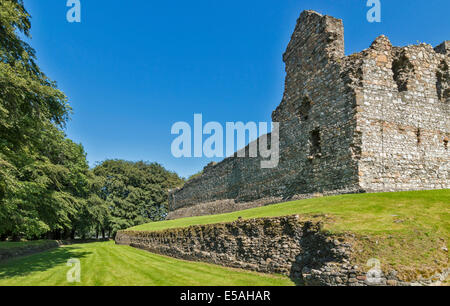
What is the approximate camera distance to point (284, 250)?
7723 millimetres

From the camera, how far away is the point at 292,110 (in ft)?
54.5

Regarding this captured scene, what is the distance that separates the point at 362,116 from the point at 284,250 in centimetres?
747

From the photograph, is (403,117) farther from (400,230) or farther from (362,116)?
(400,230)

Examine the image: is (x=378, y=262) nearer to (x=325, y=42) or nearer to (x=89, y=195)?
(x=325, y=42)

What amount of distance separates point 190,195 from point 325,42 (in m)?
24.2

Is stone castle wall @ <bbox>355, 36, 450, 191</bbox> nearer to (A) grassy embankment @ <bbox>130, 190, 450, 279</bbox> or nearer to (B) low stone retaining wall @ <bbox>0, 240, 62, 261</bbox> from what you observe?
(A) grassy embankment @ <bbox>130, 190, 450, 279</bbox>

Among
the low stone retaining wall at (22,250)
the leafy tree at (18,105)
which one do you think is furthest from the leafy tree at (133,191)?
the leafy tree at (18,105)

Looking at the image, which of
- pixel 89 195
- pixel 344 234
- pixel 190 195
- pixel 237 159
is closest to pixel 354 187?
pixel 344 234

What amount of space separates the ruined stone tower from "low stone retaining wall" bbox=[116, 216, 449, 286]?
512 cm

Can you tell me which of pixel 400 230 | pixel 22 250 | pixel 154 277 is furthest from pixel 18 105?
pixel 22 250

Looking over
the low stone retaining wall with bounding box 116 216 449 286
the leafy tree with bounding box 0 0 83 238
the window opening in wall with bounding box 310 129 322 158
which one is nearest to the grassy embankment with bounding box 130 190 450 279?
the low stone retaining wall with bounding box 116 216 449 286

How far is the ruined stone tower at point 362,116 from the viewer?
480 inches

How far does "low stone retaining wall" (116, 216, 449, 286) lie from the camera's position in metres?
5.72

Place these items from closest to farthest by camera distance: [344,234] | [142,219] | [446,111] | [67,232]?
[344,234]
[446,111]
[67,232]
[142,219]
